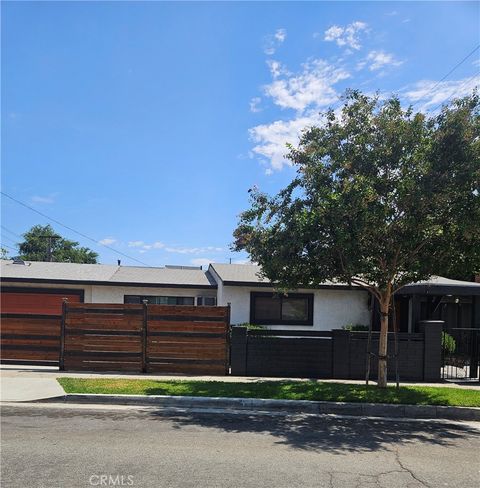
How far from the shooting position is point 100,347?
14.2 metres

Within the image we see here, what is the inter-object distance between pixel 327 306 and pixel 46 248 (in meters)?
54.7

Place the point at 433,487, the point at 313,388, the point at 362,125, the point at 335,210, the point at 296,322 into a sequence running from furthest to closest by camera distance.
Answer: the point at 296,322 < the point at 313,388 < the point at 362,125 < the point at 335,210 < the point at 433,487

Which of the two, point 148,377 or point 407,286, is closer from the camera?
point 148,377

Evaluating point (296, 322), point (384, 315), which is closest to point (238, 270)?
point (296, 322)

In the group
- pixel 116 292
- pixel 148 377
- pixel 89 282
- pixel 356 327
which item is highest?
pixel 89 282

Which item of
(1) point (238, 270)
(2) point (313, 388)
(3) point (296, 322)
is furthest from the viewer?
(1) point (238, 270)

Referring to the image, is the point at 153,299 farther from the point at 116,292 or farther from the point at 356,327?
the point at 356,327

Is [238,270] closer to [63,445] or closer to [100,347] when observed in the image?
[100,347]

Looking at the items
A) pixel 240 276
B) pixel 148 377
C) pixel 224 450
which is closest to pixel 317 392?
pixel 148 377

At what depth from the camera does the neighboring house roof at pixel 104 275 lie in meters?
19.5

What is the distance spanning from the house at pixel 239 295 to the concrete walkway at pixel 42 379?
13.5 feet

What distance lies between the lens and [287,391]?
37.0ft

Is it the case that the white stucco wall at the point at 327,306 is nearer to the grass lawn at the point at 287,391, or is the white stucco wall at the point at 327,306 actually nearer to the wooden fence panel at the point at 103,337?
the wooden fence panel at the point at 103,337

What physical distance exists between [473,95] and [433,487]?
7.68 metres
